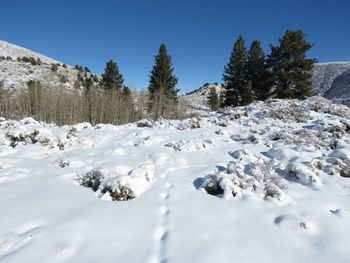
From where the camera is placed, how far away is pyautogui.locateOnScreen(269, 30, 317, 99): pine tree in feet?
56.6

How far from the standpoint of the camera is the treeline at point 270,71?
57.1ft

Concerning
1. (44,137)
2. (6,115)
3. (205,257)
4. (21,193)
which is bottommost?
(205,257)

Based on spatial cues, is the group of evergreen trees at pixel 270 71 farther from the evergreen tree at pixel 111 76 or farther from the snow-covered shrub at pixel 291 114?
the evergreen tree at pixel 111 76

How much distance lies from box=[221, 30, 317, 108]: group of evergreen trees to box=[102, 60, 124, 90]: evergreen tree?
1328cm

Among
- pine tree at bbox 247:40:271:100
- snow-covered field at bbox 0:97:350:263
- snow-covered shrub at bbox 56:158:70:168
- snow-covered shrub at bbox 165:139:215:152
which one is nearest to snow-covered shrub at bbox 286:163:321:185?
snow-covered field at bbox 0:97:350:263

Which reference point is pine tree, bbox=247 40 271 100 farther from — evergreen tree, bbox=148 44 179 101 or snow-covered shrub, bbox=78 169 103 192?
snow-covered shrub, bbox=78 169 103 192

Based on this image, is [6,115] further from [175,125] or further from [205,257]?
[205,257]

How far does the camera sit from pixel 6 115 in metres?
11.1

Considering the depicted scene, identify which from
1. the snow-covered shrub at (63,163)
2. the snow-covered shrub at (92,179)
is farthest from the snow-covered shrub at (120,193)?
the snow-covered shrub at (63,163)

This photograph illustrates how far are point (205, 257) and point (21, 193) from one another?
2.75m

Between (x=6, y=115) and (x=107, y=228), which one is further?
(x=6, y=115)

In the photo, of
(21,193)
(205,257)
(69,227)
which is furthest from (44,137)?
(205,257)

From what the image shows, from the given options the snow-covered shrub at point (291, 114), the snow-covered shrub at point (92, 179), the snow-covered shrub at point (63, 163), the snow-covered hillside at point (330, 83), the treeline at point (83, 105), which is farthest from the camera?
the snow-covered hillside at point (330, 83)

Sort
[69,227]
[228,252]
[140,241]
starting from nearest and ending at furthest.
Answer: [228,252], [140,241], [69,227]
